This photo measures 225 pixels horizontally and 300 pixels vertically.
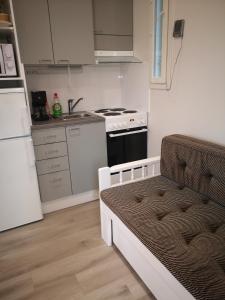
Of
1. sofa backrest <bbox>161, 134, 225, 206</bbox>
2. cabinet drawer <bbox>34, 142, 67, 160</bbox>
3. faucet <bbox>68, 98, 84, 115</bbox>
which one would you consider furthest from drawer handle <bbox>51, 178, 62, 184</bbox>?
sofa backrest <bbox>161, 134, 225, 206</bbox>

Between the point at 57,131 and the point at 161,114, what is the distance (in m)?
1.08

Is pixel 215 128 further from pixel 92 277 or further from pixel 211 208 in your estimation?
pixel 92 277

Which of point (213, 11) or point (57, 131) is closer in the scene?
point (213, 11)

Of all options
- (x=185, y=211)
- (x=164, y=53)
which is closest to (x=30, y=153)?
(x=185, y=211)

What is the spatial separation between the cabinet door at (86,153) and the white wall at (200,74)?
0.79 metres

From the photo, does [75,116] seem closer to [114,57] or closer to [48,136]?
[48,136]

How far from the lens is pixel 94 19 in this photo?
235 centimetres

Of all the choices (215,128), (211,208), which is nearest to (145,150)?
(215,128)

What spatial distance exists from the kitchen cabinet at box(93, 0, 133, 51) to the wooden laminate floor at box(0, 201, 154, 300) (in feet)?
6.24

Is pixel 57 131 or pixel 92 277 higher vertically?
pixel 57 131

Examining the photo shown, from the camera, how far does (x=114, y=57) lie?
2551 millimetres

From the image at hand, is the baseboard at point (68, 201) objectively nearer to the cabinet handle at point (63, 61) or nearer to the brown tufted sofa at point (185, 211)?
the brown tufted sofa at point (185, 211)

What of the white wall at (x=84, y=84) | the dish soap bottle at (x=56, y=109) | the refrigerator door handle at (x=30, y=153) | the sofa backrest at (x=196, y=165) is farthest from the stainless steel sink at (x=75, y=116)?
the sofa backrest at (x=196, y=165)

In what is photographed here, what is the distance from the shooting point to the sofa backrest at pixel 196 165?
149cm
